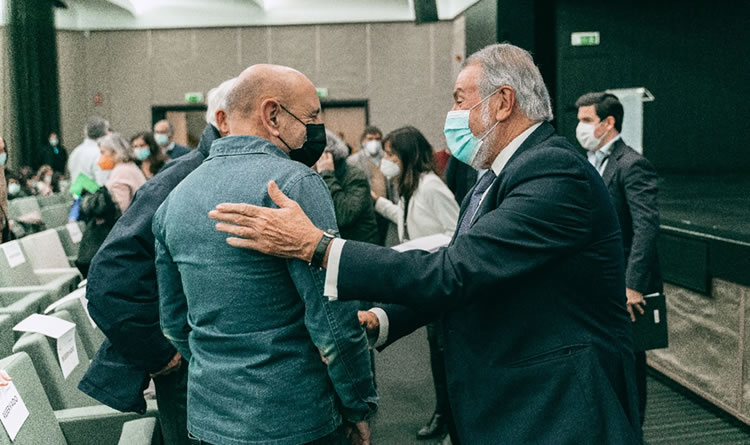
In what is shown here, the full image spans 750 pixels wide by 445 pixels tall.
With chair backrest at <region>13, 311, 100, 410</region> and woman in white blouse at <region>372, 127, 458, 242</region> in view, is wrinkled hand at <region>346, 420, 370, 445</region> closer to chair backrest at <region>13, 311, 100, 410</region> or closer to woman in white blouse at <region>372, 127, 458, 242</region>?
chair backrest at <region>13, 311, 100, 410</region>

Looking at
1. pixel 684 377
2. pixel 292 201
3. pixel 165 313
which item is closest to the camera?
pixel 292 201

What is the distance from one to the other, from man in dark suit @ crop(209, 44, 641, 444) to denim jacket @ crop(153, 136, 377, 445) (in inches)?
2.5

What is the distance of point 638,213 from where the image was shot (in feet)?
8.93

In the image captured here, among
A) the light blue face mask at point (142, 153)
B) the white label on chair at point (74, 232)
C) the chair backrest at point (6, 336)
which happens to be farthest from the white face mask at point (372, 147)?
the chair backrest at point (6, 336)

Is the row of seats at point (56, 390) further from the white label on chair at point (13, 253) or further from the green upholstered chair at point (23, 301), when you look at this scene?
the white label on chair at point (13, 253)

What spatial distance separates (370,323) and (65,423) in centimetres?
102

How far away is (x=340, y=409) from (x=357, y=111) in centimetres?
1076

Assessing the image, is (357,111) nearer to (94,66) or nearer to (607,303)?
(94,66)

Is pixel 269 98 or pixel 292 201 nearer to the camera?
pixel 292 201

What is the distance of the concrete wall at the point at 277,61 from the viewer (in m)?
11.6

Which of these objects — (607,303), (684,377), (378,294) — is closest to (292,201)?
(378,294)

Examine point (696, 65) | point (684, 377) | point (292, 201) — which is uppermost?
point (696, 65)

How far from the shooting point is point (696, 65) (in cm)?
830

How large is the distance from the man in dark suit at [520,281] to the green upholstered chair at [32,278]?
266 centimetres
